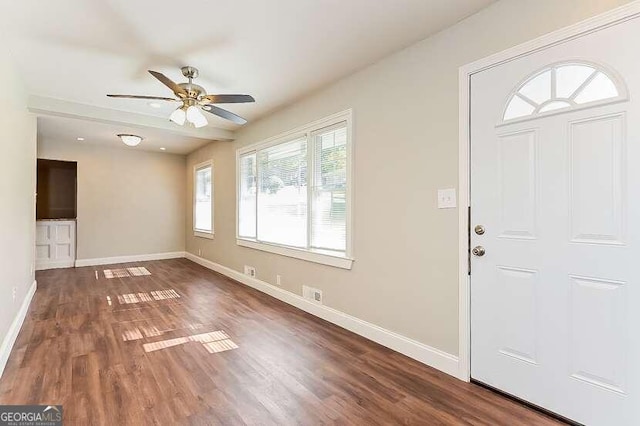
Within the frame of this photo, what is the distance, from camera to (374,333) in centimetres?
295

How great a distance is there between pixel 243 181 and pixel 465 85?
3.85 m

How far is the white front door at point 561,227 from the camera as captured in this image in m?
1.65

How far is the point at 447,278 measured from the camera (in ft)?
7.88

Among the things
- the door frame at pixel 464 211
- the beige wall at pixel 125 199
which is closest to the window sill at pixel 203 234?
Answer: the beige wall at pixel 125 199

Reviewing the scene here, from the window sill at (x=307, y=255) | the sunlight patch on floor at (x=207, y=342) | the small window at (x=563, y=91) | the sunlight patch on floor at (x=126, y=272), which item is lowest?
the sunlight patch on floor at (x=207, y=342)

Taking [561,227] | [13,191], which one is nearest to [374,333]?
[561,227]

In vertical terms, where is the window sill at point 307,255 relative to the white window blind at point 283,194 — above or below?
below

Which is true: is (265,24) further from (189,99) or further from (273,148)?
(273,148)

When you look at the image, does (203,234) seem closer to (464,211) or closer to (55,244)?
(55,244)

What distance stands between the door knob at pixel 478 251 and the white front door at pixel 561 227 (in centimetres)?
3

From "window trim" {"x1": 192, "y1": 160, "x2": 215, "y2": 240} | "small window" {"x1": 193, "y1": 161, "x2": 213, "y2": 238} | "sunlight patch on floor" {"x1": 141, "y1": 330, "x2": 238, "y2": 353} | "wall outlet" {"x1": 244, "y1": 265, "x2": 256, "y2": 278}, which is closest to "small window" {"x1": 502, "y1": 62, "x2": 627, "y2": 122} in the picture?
"sunlight patch on floor" {"x1": 141, "y1": 330, "x2": 238, "y2": 353}

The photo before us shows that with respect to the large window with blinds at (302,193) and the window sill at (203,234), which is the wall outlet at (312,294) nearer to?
the large window with blinds at (302,193)

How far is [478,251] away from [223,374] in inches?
79.8

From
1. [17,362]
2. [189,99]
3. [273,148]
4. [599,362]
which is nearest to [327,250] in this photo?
[273,148]
